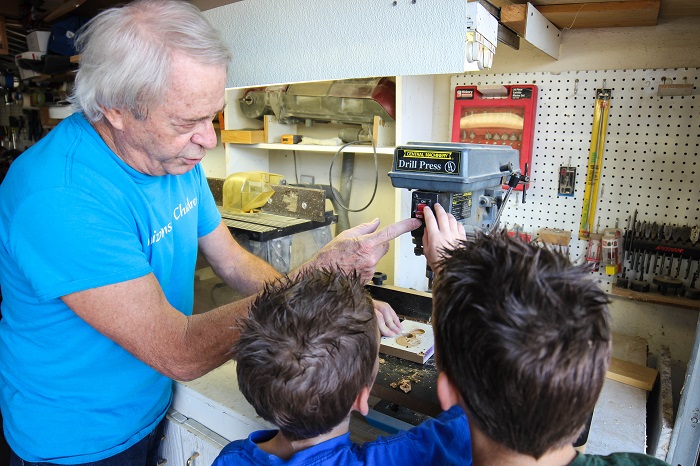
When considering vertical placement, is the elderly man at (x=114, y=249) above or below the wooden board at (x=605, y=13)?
below

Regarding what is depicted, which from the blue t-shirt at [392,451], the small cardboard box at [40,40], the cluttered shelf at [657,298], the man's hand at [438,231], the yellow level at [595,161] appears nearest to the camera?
the blue t-shirt at [392,451]

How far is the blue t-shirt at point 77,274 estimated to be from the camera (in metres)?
0.88

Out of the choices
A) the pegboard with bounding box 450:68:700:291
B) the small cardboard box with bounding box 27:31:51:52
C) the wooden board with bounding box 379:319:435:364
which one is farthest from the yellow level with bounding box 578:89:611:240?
the small cardboard box with bounding box 27:31:51:52

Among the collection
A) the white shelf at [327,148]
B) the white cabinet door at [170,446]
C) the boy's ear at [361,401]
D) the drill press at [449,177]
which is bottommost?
the white cabinet door at [170,446]

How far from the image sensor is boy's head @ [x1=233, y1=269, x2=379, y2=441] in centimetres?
76

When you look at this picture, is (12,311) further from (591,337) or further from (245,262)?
(591,337)

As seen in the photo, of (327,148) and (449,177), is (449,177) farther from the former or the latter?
(327,148)

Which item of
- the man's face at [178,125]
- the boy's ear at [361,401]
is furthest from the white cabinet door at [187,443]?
the man's face at [178,125]

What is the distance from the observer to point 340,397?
31.1 inches

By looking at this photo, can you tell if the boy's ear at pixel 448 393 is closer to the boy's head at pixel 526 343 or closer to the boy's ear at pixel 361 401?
the boy's head at pixel 526 343

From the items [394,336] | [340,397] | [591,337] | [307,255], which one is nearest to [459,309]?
[591,337]

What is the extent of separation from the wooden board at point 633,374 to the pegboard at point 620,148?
43cm

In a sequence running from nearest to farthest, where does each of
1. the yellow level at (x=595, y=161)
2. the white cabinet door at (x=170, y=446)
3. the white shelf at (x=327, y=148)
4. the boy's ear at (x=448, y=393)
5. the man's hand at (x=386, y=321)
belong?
the boy's ear at (x=448, y=393) < the man's hand at (x=386, y=321) < the white cabinet door at (x=170, y=446) < the yellow level at (x=595, y=161) < the white shelf at (x=327, y=148)

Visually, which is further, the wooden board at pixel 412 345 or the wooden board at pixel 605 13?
the wooden board at pixel 605 13
